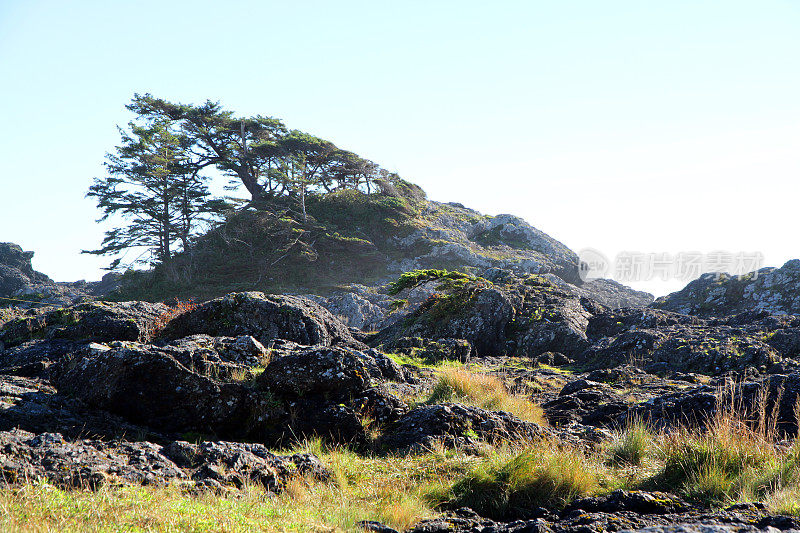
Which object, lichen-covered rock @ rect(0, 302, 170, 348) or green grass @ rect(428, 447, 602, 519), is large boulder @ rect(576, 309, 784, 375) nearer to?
green grass @ rect(428, 447, 602, 519)

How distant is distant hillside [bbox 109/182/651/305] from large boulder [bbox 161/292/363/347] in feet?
76.6

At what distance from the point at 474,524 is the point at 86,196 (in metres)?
41.9

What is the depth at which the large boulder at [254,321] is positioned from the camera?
1272cm

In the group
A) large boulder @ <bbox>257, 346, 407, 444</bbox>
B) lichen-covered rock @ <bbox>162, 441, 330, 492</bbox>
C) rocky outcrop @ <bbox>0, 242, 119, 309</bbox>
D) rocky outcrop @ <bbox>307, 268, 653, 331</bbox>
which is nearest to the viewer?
lichen-covered rock @ <bbox>162, 441, 330, 492</bbox>

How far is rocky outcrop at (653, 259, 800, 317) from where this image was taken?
25844 mm

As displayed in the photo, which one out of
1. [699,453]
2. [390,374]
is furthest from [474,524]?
[390,374]

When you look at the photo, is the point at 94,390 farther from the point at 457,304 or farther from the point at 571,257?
the point at 571,257

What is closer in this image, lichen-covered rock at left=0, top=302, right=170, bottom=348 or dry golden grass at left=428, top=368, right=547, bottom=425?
dry golden grass at left=428, top=368, right=547, bottom=425

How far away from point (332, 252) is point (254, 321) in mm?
30307

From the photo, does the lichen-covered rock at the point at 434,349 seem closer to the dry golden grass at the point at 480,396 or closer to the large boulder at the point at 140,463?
the dry golden grass at the point at 480,396

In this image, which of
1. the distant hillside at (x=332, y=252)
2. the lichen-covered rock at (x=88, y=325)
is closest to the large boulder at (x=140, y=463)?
the lichen-covered rock at (x=88, y=325)

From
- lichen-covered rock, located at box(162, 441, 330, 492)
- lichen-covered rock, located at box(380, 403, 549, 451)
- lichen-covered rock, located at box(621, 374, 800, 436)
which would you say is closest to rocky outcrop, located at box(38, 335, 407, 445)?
lichen-covered rock, located at box(380, 403, 549, 451)

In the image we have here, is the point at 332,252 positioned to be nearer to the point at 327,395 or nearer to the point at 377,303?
the point at 377,303

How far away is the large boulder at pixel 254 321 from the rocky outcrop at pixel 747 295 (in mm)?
22466
